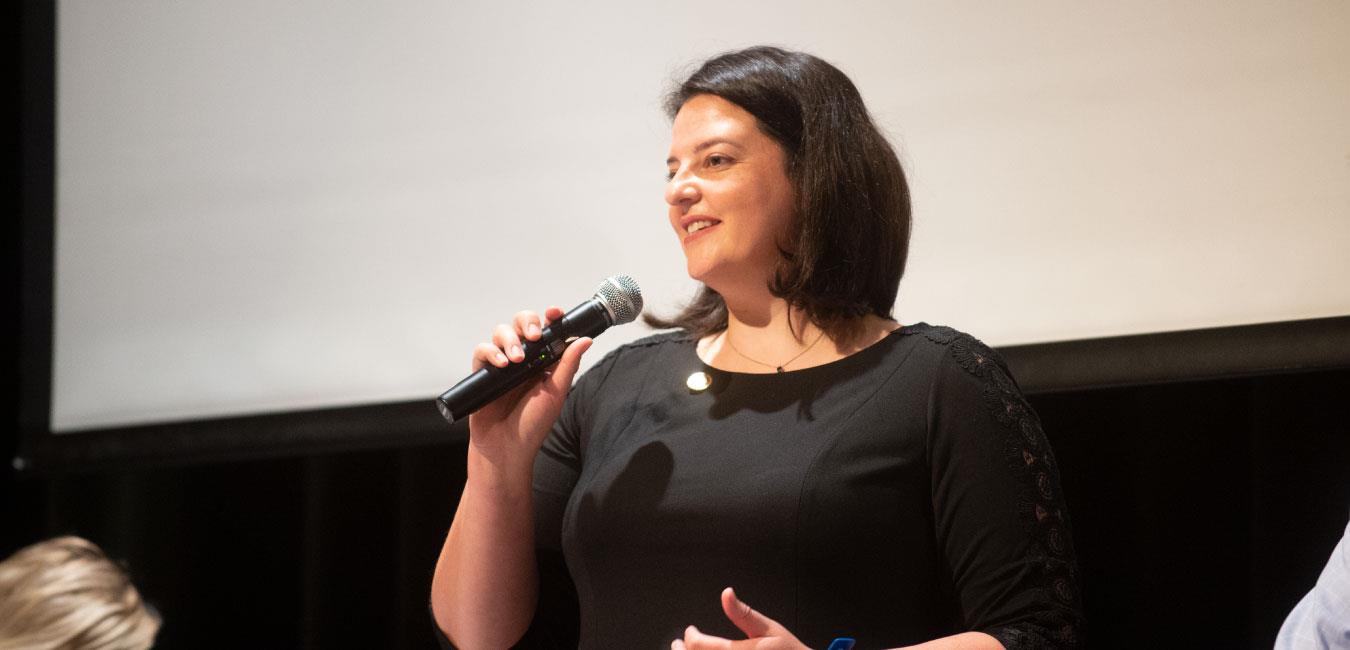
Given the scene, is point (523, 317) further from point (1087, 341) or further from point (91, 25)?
point (91, 25)

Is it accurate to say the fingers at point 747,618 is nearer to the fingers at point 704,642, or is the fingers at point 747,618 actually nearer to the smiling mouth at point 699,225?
the fingers at point 704,642

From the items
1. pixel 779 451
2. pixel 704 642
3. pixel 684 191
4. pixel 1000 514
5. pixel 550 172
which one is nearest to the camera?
pixel 704 642

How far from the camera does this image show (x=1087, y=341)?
6.04 feet

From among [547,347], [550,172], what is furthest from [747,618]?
[550,172]

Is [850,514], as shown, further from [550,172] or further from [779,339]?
[550,172]

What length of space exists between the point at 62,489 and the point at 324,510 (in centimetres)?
74

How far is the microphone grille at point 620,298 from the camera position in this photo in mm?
1524

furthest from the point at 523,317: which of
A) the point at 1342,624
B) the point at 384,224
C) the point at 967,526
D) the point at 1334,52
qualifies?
the point at 1334,52

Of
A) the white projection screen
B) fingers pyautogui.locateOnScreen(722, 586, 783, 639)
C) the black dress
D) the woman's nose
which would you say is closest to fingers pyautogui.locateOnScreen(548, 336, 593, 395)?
the black dress

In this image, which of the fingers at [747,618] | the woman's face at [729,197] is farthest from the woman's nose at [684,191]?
the fingers at [747,618]

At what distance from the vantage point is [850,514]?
4.58ft

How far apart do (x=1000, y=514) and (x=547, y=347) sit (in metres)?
0.57

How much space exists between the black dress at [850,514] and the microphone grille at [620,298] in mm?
164

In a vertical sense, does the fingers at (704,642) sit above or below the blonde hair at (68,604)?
above
